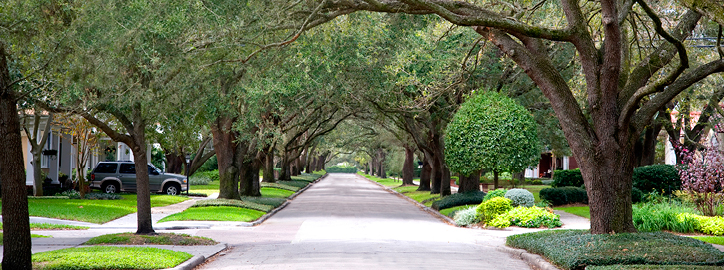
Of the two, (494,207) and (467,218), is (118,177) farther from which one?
(494,207)

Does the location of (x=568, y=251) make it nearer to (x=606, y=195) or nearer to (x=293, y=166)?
(x=606, y=195)

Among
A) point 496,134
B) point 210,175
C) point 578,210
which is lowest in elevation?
point 578,210

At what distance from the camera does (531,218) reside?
20.2 m

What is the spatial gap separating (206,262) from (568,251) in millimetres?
6413

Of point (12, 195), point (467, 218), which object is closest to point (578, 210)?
point (467, 218)

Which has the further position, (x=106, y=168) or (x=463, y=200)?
(x=106, y=168)

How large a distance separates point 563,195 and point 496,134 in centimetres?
626

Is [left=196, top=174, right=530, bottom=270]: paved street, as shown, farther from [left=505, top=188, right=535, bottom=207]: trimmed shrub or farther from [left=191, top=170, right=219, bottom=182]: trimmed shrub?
[left=191, top=170, right=219, bottom=182]: trimmed shrub

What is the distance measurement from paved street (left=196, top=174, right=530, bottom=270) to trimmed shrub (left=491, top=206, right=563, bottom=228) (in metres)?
0.90

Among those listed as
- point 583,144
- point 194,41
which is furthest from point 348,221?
point 583,144

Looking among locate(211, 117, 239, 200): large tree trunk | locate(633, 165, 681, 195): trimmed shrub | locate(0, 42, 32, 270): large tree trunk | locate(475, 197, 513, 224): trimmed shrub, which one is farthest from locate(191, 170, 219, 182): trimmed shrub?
locate(0, 42, 32, 270): large tree trunk

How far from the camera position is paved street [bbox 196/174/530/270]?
454 inches

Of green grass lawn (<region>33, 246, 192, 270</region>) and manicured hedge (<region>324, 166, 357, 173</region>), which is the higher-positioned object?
green grass lawn (<region>33, 246, 192, 270</region>)

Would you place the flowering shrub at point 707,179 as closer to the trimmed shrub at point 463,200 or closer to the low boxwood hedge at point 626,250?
the low boxwood hedge at point 626,250
